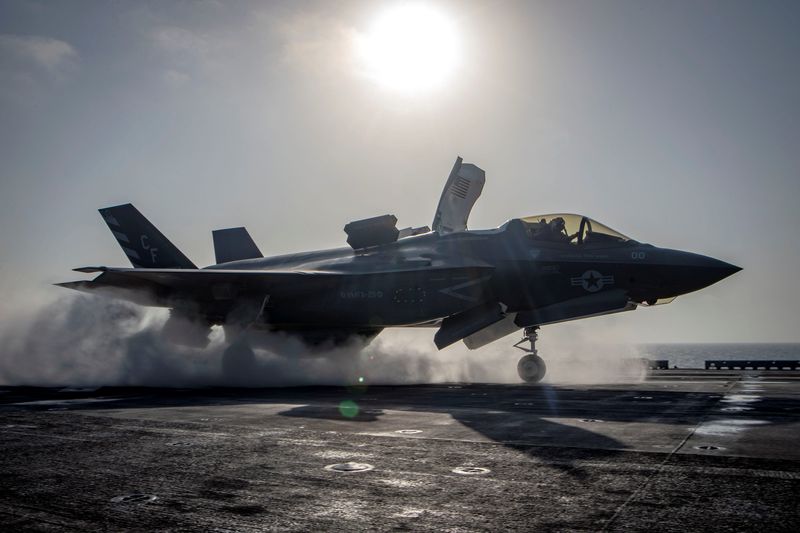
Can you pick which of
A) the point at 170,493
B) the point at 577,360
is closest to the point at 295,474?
the point at 170,493

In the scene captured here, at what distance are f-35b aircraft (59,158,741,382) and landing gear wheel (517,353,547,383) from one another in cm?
3

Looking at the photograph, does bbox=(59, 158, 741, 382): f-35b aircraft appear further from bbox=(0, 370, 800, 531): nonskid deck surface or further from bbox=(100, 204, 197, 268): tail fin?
bbox=(0, 370, 800, 531): nonskid deck surface

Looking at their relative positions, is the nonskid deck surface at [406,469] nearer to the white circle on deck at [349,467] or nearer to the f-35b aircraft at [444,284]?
the white circle on deck at [349,467]

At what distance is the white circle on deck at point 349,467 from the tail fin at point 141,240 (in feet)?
64.7

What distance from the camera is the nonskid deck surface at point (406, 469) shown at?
13.7 ft

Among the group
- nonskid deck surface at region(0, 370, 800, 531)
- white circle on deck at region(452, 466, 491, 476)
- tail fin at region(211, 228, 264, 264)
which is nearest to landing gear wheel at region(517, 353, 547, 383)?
nonskid deck surface at region(0, 370, 800, 531)

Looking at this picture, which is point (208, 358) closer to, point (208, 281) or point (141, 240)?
point (208, 281)

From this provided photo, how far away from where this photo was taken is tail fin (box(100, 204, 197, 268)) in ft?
78.7

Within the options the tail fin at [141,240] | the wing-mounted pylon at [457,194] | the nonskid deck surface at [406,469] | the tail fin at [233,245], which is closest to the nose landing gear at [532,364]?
the nonskid deck surface at [406,469]

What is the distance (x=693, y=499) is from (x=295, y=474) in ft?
10.2

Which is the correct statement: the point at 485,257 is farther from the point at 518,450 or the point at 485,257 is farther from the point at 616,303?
the point at 518,450

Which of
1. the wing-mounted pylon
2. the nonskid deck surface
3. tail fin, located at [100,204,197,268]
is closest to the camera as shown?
the nonskid deck surface

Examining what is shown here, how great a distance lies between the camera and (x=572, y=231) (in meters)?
17.8

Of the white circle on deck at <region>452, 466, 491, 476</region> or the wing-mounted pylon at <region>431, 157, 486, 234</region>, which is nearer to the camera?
the white circle on deck at <region>452, 466, 491, 476</region>
